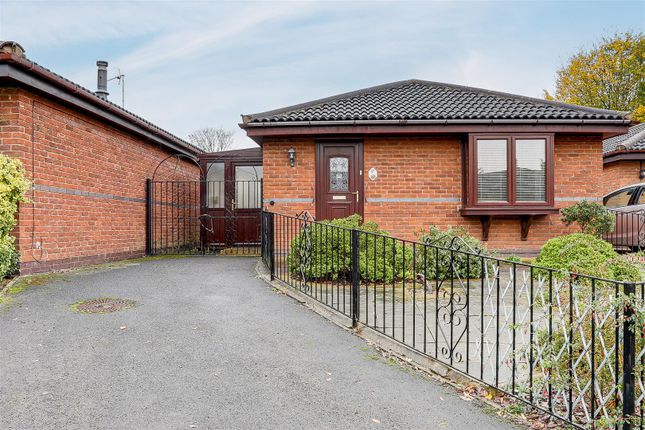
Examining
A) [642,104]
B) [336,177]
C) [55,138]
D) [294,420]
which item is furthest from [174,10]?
[642,104]

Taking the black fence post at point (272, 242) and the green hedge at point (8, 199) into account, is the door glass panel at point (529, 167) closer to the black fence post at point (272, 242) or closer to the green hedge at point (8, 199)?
the black fence post at point (272, 242)

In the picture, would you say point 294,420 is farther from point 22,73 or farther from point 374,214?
point 374,214

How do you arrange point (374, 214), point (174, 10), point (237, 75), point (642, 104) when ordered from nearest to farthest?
point (374, 214) → point (174, 10) → point (237, 75) → point (642, 104)

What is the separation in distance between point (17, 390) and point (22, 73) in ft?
16.7

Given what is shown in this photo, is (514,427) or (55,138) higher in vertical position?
(55,138)

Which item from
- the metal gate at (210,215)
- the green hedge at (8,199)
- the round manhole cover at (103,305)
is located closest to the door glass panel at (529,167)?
the metal gate at (210,215)

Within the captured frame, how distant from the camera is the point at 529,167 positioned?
30.8 feet

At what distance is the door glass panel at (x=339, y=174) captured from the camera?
981cm

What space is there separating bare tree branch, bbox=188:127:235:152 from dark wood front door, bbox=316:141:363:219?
28888mm

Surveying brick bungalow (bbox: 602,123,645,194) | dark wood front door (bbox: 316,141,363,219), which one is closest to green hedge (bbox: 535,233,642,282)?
dark wood front door (bbox: 316,141,363,219)

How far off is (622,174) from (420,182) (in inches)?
350

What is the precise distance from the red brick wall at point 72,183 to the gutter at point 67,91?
0.26 metres

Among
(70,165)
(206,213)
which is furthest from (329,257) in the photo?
(206,213)

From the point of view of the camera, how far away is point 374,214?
32.0 ft
